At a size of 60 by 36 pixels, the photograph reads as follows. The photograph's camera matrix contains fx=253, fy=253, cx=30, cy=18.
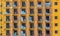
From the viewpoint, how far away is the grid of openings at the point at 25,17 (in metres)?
8.84

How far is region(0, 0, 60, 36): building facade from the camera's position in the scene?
28.8ft

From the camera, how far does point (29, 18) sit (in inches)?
349

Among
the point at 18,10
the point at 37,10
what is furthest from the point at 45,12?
the point at 18,10

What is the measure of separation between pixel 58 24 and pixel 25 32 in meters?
1.18

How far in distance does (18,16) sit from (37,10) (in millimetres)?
699

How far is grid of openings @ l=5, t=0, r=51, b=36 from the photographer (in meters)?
8.84

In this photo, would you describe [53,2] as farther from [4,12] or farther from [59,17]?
[4,12]

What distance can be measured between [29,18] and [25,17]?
0.48 ft

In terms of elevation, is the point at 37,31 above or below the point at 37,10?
below

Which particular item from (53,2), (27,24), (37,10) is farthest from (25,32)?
(53,2)

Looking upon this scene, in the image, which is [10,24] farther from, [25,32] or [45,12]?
[45,12]

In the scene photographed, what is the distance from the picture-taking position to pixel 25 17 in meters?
8.88

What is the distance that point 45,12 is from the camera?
884 cm

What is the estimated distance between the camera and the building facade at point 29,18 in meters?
8.77
